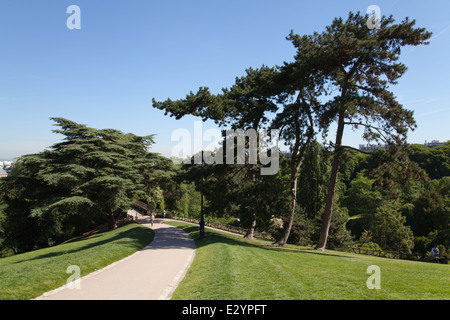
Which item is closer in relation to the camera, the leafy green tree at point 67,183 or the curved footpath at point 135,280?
the curved footpath at point 135,280

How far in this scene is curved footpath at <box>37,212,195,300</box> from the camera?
7.46 meters

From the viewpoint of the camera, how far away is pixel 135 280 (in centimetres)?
901

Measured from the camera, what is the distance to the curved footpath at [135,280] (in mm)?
7465

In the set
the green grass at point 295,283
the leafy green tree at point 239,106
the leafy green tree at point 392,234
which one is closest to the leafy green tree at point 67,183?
the leafy green tree at point 239,106

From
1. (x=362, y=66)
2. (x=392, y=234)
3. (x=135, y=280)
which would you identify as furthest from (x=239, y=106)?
(x=392, y=234)

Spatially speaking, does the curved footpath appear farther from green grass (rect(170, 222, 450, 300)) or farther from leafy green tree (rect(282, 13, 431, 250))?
leafy green tree (rect(282, 13, 431, 250))

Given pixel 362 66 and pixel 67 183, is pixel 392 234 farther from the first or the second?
pixel 67 183

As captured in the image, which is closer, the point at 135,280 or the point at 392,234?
the point at 135,280

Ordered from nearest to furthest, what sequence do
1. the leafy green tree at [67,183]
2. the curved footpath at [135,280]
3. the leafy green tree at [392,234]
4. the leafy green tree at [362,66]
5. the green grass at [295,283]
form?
1. the green grass at [295,283]
2. the curved footpath at [135,280]
3. the leafy green tree at [362,66]
4. the leafy green tree at [67,183]
5. the leafy green tree at [392,234]

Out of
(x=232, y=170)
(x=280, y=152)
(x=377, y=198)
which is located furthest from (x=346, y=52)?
(x=377, y=198)

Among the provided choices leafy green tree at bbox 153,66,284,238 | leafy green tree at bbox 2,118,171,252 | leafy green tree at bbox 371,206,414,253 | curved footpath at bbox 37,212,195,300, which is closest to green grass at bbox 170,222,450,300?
curved footpath at bbox 37,212,195,300

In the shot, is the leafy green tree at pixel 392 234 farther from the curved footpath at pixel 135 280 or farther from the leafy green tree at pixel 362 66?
the curved footpath at pixel 135 280

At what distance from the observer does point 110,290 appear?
793 centimetres
